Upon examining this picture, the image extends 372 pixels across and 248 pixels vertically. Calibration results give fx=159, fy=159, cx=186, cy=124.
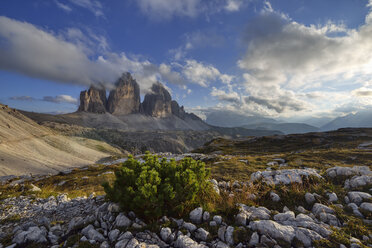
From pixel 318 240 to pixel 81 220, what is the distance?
8.56m

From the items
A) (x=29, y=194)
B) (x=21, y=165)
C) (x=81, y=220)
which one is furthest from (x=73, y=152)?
(x=81, y=220)

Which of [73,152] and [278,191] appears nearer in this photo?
[278,191]

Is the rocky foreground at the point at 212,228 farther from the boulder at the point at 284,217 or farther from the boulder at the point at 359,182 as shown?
the boulder at the point at 359,182

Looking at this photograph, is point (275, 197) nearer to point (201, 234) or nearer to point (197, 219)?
point (197, 219)

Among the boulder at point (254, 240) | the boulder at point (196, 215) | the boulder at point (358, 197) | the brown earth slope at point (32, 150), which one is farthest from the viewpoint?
the brown earth slope at point (32, 150)

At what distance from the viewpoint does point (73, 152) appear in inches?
5079

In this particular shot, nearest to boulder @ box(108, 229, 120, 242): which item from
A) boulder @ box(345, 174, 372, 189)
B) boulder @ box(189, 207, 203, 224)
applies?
boulder @ box(189, 207, 203, 224)

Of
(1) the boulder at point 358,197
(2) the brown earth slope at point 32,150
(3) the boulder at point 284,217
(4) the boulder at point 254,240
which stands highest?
(1) the boulder at point 358,197

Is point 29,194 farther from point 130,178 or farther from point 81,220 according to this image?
point 130,178

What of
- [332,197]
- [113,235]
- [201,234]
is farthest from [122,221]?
[332,197]

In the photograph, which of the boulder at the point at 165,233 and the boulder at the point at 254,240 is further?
the boulder at the point at 165,233

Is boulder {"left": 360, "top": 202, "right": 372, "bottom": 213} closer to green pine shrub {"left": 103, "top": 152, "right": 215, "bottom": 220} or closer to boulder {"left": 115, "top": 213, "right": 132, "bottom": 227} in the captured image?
green pine shrub {"left": 103, "top": 152, "right": 215, "bottom": 220}

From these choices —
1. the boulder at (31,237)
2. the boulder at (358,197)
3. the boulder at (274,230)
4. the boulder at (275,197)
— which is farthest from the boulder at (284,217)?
the boulder at (31,237)

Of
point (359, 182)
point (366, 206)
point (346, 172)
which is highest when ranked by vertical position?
point (346, 172)
